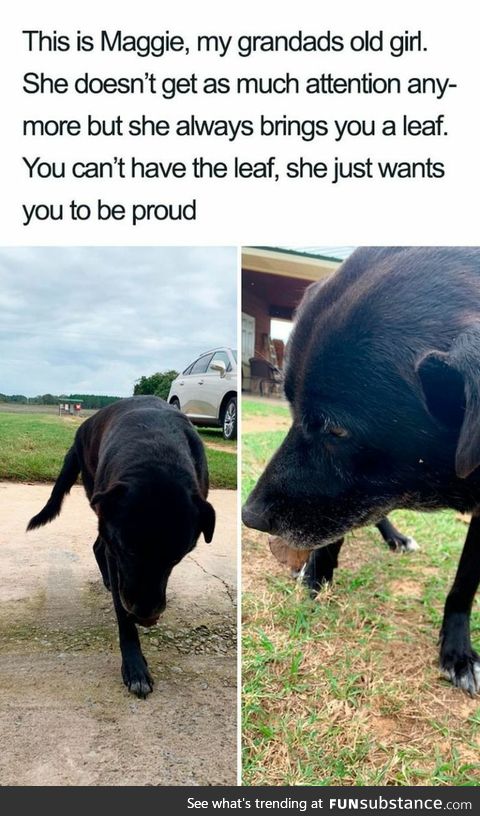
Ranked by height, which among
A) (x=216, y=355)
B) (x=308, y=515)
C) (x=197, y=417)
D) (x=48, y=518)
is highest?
(x=216, y=355)

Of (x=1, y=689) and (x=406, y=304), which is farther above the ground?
(x=406, y=304)

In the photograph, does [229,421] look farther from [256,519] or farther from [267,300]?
[267,300]

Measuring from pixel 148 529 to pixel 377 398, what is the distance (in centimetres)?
86

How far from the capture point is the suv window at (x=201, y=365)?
2.03 metres

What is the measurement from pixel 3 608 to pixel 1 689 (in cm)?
34

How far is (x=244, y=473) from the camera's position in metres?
3.44

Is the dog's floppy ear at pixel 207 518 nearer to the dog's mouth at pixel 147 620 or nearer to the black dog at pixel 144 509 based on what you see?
the black dog at pixel 144 509

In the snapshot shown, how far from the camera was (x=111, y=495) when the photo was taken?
1887mm

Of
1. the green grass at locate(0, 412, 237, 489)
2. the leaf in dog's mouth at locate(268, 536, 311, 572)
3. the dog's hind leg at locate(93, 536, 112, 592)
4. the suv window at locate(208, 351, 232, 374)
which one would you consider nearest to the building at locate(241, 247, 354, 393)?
the suv window at locate(208, 351, 232, 374)

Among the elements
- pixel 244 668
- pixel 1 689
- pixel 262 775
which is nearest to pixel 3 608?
pixel 1 689

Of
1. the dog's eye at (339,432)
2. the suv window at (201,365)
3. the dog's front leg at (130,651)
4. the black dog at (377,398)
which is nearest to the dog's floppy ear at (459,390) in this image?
the black dog at (377,398)

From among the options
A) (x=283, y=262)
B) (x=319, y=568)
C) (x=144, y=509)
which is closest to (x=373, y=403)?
A: (x=144, y=509)

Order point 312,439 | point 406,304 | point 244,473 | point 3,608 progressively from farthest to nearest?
1. point 244,473
2. point 3,608
3. point 312,439
4. point 406,304
